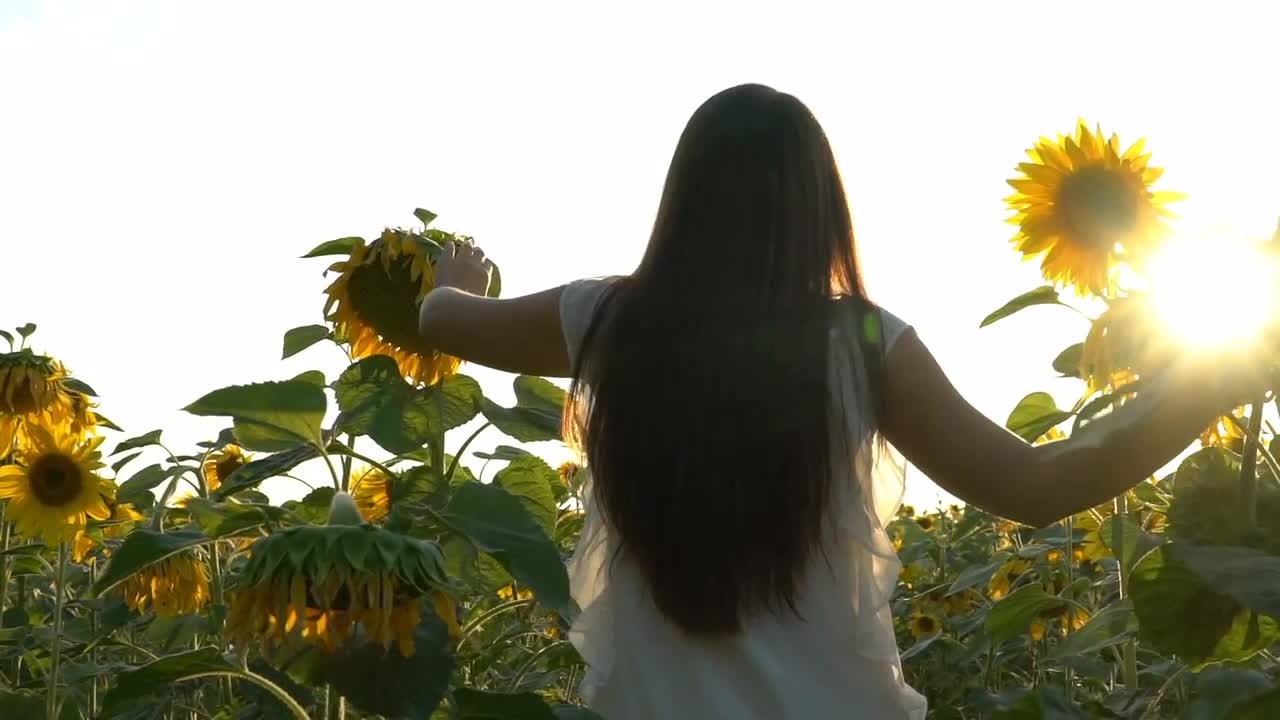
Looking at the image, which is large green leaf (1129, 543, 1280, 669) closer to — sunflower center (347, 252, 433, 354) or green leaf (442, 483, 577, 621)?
green leaf (442, 483, 577, 621)

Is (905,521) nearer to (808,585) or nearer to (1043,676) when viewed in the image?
(1043,676)

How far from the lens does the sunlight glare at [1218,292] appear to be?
1.07 m

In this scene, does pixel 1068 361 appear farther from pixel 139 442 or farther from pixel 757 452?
pixel 139 442

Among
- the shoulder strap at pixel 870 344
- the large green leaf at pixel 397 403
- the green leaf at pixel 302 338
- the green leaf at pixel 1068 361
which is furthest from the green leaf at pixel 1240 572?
the green leaf at pixel 302 338

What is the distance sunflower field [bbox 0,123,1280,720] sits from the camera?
4.17ft

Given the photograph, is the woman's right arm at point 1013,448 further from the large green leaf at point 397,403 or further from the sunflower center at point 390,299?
the sunflower center at point 390,299

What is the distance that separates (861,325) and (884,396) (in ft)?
0.25

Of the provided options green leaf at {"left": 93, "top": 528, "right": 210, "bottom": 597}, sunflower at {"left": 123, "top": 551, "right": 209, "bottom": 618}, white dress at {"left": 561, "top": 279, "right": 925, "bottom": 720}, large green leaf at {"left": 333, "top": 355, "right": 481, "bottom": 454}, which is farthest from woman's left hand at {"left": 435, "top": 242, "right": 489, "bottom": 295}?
sunflower at {"left": 123, "top": 551, "right": 209, "bottom": 618}

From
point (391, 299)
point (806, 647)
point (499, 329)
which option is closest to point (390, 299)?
point (391, 299)

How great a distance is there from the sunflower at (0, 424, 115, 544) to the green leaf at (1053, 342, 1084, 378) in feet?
6.77

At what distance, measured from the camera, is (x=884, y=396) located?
1.52 metres

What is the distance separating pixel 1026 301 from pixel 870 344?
18.8 inches

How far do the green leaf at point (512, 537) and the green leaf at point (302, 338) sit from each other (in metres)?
0.73

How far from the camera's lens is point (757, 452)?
1.49 meters
